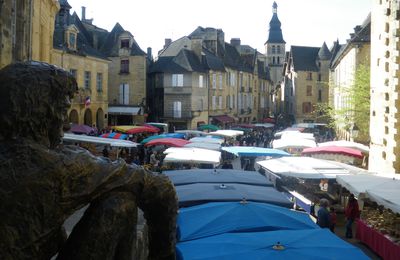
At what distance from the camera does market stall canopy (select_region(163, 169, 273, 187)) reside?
11.4 metres

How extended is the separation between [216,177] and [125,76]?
30.8m

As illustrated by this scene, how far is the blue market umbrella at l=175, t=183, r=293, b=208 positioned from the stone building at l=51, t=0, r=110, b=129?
67.4 feet

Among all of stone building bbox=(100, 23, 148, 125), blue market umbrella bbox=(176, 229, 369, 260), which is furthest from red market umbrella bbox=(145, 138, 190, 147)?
stone building bbox=(100, 23, 148, 125)

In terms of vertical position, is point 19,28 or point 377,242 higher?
point 19,28

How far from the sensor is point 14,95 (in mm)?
1858

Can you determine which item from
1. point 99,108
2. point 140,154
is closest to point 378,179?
point 140,154

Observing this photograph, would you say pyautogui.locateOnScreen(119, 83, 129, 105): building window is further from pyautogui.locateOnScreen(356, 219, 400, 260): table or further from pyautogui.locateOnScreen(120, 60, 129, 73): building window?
pyautogui.locateOnScreen(356, 219, 400, 260): table

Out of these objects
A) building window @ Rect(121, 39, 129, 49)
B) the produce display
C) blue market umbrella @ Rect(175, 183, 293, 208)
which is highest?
building window @ Rect(121, 39, 129, 49)

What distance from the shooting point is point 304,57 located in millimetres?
69750

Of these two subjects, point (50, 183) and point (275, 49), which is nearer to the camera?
point (50, 183)

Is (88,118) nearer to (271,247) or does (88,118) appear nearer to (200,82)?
(200,82)

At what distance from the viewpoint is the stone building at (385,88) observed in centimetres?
1620

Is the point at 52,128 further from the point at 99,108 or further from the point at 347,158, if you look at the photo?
the point at 99,108

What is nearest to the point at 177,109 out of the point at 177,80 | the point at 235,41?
the point at 177,80
